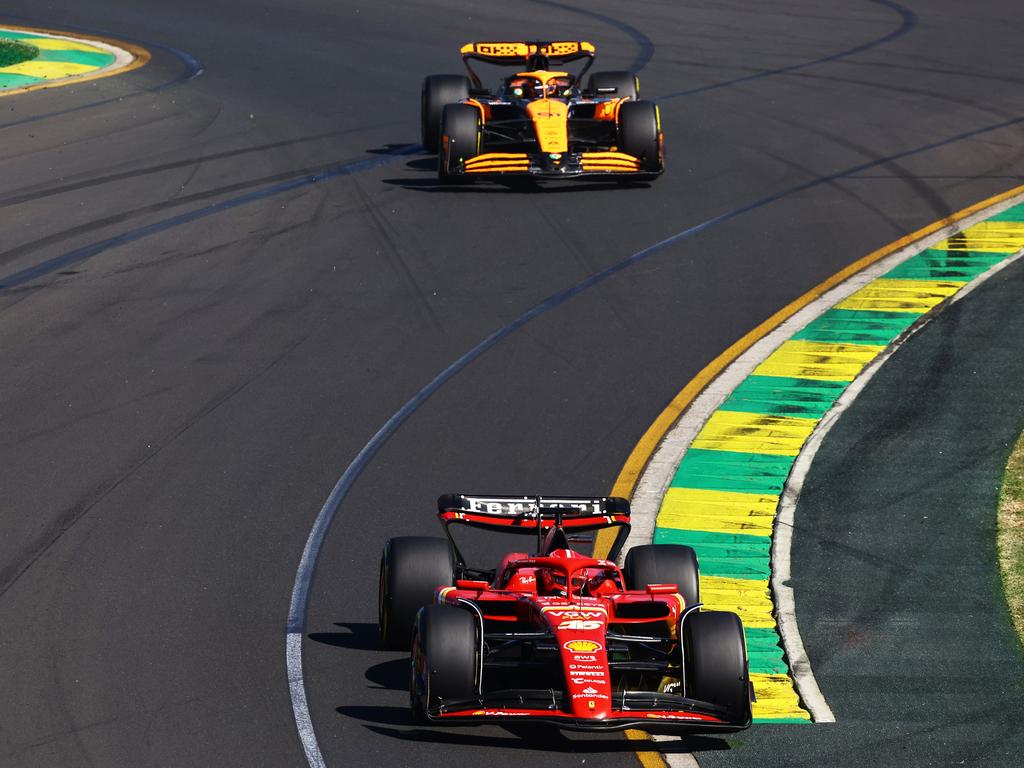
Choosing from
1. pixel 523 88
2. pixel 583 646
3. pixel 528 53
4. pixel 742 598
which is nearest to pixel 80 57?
pixel 528 53

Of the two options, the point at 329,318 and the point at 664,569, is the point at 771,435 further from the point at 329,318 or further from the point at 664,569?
the point at 329,318

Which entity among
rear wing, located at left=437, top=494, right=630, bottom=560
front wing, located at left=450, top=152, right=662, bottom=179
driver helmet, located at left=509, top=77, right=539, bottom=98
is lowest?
front wing, located at left=450, top=152, right=662, bottom=179

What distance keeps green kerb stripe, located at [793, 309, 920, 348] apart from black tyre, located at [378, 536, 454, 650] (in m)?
7.34

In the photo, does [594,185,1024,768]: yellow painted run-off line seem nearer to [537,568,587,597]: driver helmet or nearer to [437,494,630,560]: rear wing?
[437,494,630,560]: rear wing

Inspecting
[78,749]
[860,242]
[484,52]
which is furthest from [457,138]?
[78,749]

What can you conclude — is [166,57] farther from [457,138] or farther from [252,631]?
[252,631]

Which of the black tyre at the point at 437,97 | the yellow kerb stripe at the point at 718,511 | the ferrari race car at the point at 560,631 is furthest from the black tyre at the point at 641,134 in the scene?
the ferrari race car at the point at 560,631

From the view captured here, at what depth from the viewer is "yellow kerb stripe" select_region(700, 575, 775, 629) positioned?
424 inches

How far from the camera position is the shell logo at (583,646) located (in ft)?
29.2

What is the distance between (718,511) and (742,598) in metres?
1.55

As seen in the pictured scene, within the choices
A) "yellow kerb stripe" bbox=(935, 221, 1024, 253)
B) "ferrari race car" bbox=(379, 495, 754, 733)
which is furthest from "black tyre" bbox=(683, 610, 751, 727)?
"yellow kerb stripe" bbox=(935, 221, 1024, 253)

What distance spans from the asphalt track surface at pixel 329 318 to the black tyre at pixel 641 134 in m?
0.47

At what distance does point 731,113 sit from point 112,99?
995 cm

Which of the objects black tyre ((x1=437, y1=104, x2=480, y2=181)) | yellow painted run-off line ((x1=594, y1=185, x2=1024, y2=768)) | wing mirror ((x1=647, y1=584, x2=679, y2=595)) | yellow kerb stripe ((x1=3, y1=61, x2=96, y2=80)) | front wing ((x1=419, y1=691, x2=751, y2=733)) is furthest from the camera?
yellow kerb stripe ((x1=3, y1=61, x2=96, y2=80))
